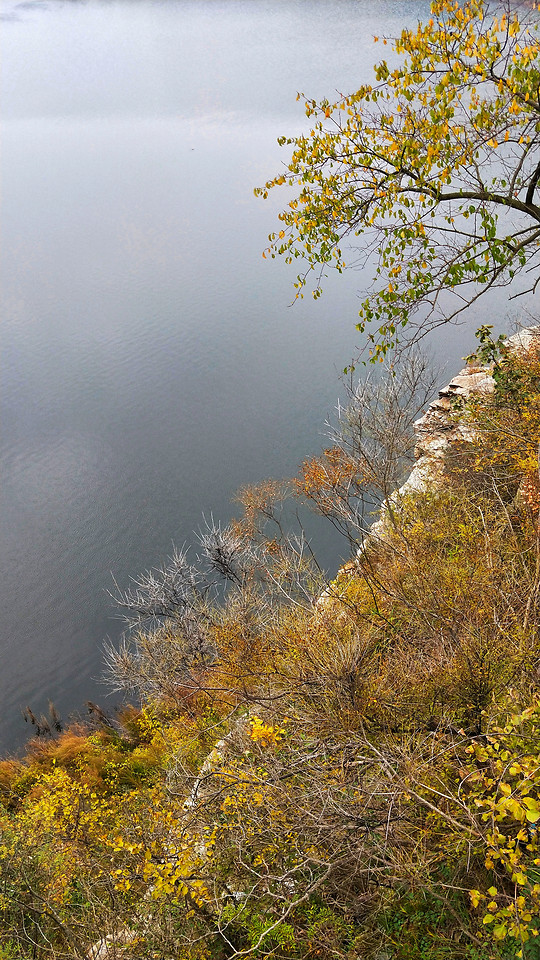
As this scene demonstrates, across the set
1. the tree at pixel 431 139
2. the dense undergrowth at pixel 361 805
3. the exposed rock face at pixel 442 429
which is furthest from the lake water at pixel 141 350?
the dense undergrowth at pixel 361 805

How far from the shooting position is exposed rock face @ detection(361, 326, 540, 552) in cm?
1294

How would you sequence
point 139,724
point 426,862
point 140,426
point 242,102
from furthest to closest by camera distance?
point 242,102, point 140,426, point 139,724, point 426,862

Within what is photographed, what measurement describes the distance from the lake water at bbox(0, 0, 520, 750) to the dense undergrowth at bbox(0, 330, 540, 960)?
453 inches

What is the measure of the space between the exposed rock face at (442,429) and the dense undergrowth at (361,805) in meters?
2.28

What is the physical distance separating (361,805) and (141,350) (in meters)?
29.6

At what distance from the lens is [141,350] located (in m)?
32.0

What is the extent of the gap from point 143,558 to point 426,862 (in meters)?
19.3

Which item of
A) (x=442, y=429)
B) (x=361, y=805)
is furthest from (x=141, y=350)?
(x=361, y=805)

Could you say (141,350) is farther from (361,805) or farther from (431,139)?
(361,805)

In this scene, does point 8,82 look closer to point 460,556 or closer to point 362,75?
point 362,75

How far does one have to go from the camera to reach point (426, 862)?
178 inches

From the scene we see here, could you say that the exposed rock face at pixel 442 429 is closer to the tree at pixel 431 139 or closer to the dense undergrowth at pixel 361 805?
the dense undergrowth at pixel 361 805

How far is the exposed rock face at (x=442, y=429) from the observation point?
12.9 m

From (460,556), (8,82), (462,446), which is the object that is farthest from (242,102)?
(460,556)
